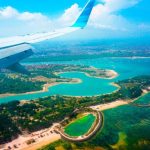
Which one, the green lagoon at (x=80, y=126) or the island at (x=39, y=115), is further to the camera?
the green lagoon at (x=80, y=126)

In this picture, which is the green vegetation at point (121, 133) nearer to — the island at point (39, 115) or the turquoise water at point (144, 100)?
the island at point (39, 115)

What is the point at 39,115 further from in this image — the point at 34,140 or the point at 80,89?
the point at 80,89

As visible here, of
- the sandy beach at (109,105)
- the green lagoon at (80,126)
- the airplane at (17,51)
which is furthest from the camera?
the sandy beach at (109,105)

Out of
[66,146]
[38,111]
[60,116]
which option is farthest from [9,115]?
[66,146]

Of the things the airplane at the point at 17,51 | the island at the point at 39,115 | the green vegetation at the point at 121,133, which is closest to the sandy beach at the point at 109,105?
the island at the point at 39,115

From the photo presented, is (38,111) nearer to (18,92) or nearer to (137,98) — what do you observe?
(18,92)

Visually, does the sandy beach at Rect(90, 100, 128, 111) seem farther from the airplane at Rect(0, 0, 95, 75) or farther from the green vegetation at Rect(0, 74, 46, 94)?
the airplane at Rect(0, 0, 95, 75)
